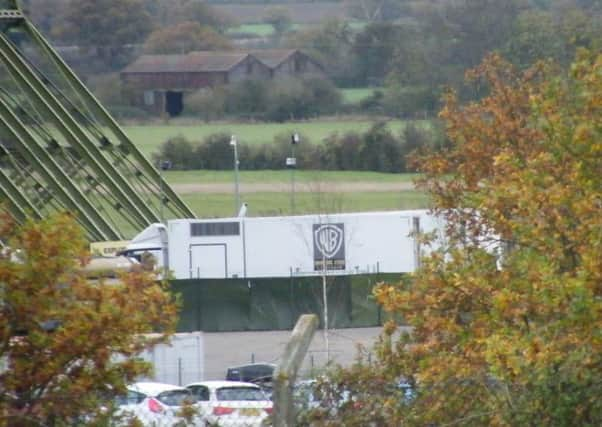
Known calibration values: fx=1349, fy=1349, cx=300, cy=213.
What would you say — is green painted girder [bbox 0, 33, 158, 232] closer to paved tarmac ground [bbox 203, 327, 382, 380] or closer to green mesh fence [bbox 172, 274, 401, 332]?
A: green mesh fence [bbox 172, 274, 401, 332]

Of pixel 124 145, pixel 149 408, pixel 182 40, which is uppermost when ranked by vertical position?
pixel 182 40

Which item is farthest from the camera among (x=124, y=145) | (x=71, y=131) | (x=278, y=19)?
(x=278, y=19)

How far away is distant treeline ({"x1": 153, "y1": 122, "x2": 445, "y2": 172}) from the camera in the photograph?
Answer: 7025 cm

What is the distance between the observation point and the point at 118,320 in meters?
8.11

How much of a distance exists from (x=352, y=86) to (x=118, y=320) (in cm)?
8522

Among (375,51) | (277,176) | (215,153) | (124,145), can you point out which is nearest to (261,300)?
(124,145)

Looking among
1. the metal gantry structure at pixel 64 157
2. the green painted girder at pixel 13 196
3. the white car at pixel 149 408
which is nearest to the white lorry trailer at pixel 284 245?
the green painted girder at pixel 13 196

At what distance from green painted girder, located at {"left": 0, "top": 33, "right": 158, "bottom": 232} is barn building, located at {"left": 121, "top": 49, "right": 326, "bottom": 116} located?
3933 cm

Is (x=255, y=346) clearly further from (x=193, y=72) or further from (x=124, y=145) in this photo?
(x=193, y=72)

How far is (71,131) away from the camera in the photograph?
44688mm

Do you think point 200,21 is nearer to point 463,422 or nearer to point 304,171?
point 304,171

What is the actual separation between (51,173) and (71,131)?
2.54m

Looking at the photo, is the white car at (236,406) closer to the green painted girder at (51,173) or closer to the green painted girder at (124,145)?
the green painted girder at (51,173)

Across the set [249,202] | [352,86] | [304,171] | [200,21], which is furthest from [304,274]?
[200,21]
